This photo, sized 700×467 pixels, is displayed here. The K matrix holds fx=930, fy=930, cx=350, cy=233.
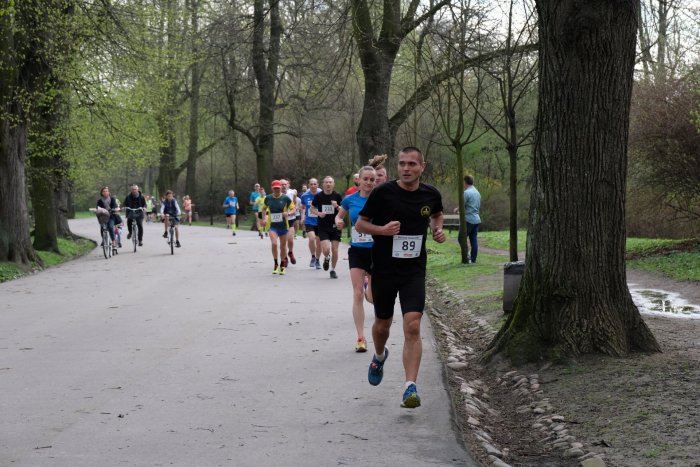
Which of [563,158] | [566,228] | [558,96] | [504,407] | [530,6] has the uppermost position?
[530,6]

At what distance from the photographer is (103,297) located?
50.1ft

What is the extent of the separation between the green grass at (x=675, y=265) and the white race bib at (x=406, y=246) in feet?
32.7

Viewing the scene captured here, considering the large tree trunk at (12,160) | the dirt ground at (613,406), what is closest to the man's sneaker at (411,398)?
the dirt ground at (613,406)

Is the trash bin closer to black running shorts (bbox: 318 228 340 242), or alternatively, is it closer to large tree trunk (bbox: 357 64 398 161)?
black running shorts (bbox: 318 228 340 242)

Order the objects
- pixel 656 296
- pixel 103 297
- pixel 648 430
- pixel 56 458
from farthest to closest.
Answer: pixel 103 297, pixel 656 296, pixel 648 430, pixel 56 458

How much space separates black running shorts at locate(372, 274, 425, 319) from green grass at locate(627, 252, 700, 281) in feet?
32.6

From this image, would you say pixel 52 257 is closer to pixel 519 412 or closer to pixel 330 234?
pixel 330 234

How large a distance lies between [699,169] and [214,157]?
163ft

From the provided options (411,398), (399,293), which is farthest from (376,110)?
(411,398)

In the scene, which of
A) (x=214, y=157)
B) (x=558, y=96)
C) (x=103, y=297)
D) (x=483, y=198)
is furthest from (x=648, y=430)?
(x=214, y=157)

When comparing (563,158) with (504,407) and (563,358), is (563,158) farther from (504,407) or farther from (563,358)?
(504,407)

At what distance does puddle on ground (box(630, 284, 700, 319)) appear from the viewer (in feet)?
38.8

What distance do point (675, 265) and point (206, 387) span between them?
488 inches

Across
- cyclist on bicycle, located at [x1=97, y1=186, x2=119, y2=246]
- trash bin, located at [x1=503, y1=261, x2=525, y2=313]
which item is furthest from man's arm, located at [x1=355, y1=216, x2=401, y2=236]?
cyclist on bicycle, located at [x1=97, y1=186, x2=119, y2=246]
